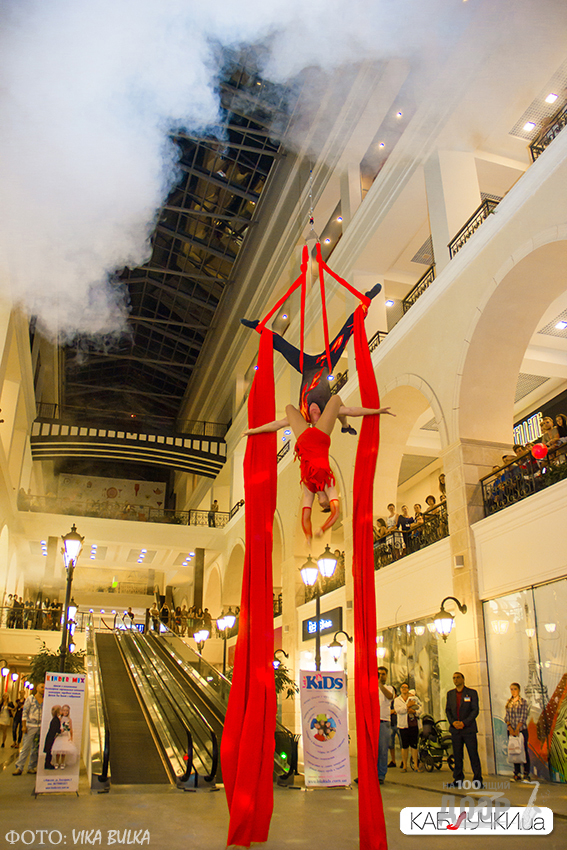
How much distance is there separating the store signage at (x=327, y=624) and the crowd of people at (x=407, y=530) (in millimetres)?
1643

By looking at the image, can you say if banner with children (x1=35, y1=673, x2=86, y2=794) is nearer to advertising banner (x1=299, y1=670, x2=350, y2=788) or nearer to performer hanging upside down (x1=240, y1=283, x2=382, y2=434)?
advertising banner (x1=299, y1=670, x2=350, y2=788)

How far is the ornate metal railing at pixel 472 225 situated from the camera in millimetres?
9212

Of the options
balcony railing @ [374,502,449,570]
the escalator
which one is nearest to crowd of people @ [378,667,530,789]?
the escalator

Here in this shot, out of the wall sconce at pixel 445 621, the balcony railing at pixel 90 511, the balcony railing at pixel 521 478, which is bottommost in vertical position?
the wall sconce at pixel 445 621

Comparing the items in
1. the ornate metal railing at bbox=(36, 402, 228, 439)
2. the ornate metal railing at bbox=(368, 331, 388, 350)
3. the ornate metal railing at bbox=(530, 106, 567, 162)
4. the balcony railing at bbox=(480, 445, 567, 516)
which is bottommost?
the balcony railing at bbox=(480, 445, 567, 516)

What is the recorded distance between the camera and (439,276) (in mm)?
10211

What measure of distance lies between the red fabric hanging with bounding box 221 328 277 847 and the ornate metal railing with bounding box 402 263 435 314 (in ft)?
22.3

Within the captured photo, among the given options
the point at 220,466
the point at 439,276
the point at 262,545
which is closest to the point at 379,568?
the point at 439,276

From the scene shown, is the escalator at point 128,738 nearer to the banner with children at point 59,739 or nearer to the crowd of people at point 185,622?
the banner with children at point 59,739

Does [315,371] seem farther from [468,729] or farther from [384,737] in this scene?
[468,729]

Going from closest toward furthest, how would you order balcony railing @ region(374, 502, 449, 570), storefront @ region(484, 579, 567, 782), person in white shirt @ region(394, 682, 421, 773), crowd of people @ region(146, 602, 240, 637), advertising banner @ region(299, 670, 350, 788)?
1. advertising banner @ region(299, 670, 350, 788)
2. storefront @ region(484, 579, 567, 782)
3. person in white shirt @ region(394, 682, 421, 773)
4. balcony railing @ region(374, 502, 449, 570)
5. crowd of people @ region(146, 602, 240, 637)

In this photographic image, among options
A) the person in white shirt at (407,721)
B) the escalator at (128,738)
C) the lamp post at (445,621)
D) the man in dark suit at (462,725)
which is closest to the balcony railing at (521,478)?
the lamp post at (445,621)

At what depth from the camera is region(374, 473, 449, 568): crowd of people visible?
33.4 feet

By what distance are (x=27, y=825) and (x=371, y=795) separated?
2564 mm
